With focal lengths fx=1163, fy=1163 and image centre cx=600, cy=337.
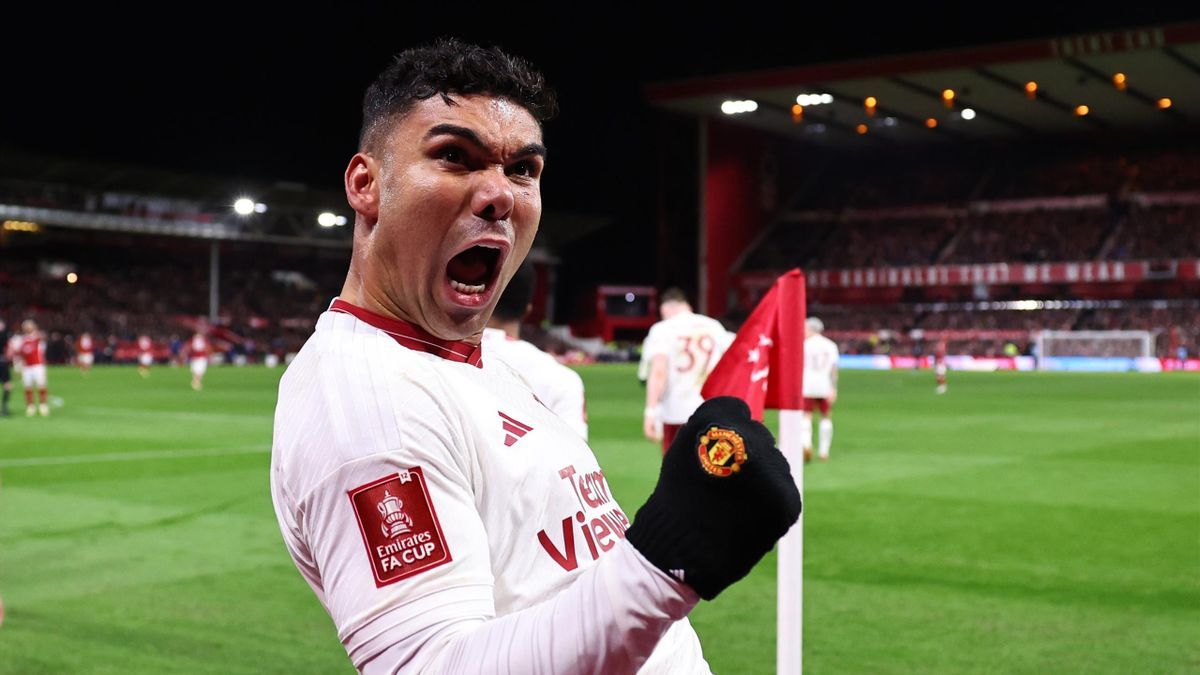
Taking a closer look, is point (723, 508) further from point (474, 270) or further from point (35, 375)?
point (35, 375)

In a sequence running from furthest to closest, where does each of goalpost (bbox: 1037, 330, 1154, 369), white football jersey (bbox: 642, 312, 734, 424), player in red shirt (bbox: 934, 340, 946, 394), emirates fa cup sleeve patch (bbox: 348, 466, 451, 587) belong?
goalpost (bbox: 1037, 330, 1154, 369)
player in red shirt (bbox: 934, 340, 946, 394)
white football jersey (bbox: 642, 312, 734, 424)
emirates fa cup sleeve patch (bbox: 348, 466, 451, 587)

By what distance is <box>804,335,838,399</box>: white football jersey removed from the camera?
51.1ft

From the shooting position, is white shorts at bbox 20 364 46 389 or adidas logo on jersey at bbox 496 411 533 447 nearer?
adidas logo on jersey at bbox 496 411 533 447

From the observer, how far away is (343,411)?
1646 millimetres

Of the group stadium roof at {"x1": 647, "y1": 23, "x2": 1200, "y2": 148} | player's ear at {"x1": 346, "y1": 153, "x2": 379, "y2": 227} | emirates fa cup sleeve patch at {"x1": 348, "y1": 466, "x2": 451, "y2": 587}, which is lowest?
emirates fa cup sleeve patch at {"x1": 348, "y1": 466, "x2": 451, "y2": 587}

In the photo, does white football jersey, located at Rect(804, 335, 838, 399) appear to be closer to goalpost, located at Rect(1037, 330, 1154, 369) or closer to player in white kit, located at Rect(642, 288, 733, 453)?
player in white kit, located at Rect(642, 288, 733, 453)

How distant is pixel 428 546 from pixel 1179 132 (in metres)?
60.7

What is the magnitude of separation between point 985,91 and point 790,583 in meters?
46.5

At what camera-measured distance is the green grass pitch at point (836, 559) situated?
6137mm

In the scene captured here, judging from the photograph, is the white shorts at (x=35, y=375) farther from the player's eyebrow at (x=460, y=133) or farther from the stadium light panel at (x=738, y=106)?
the stadium light panel at (x=738, y=106)

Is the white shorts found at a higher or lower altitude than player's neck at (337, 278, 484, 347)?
lower

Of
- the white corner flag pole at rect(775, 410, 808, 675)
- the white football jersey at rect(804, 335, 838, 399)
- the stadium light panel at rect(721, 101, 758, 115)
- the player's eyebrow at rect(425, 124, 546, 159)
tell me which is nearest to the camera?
the player's eyebrow at rect(425, 124, 546, 159)

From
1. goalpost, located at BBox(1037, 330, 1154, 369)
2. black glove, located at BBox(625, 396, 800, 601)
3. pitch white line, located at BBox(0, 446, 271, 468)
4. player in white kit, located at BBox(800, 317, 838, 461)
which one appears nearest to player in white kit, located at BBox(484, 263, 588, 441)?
black glove, located at BBox(625, 396, 800, 601)

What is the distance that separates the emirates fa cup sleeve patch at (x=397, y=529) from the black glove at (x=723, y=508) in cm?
32
